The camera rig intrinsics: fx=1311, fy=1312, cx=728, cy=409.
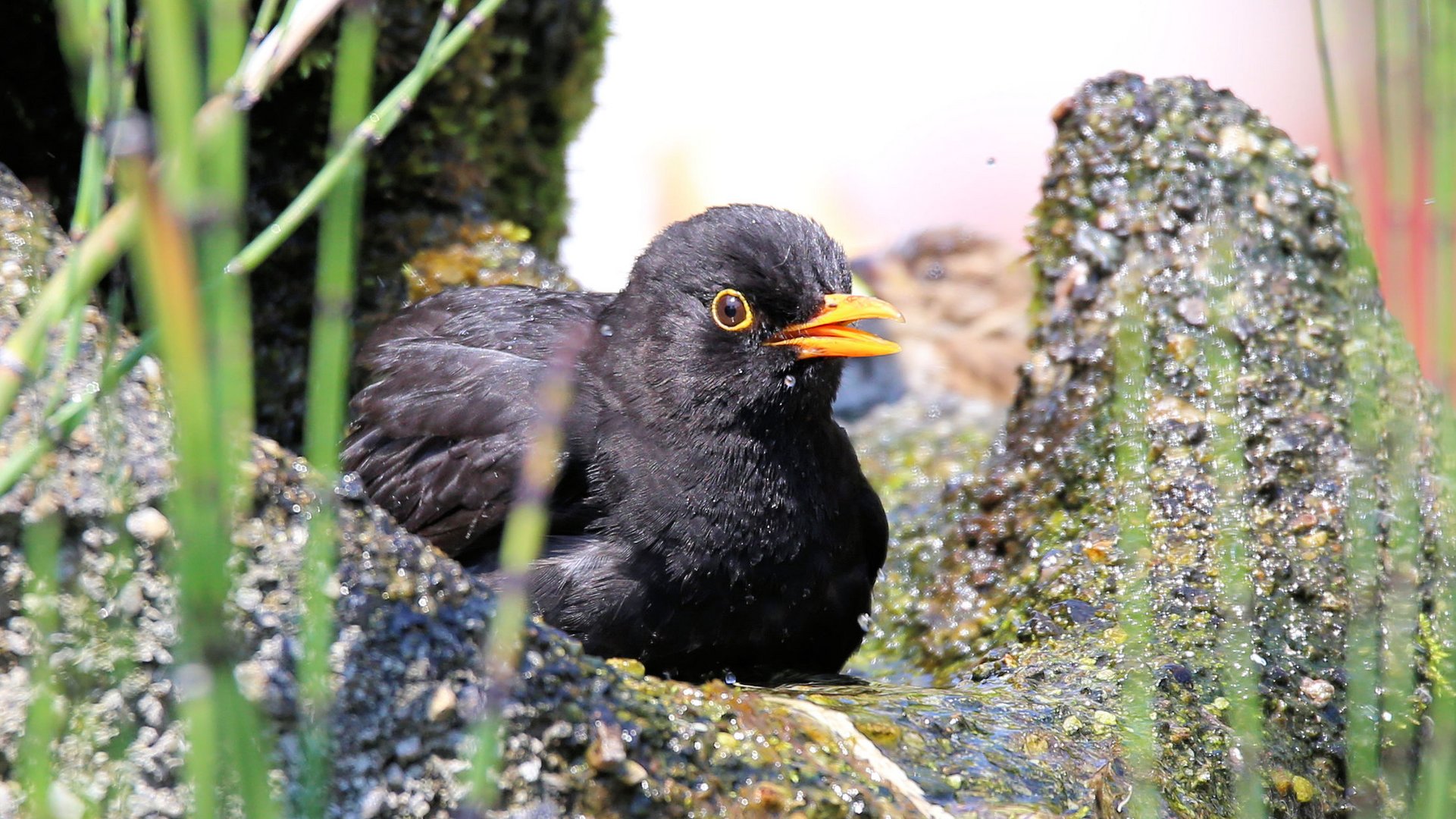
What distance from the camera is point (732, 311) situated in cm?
399

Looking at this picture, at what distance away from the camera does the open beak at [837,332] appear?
3.86 metres

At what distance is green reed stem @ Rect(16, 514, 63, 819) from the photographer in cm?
169

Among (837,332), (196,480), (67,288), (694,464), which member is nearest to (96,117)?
(67,288)

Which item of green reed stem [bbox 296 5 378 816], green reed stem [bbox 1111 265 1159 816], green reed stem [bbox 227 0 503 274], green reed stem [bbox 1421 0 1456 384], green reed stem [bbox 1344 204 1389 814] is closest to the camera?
green reed stem [bbox 296 5 378 816]

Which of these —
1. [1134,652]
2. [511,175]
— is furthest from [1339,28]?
[511,175]

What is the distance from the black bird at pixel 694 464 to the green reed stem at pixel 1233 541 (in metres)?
1.09

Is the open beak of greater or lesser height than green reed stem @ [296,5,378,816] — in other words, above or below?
above

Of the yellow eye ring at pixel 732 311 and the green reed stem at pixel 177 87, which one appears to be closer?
the green reed stem at pixel 177 87

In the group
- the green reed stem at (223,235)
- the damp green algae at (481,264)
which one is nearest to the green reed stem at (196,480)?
the green reed stem at (223,235)

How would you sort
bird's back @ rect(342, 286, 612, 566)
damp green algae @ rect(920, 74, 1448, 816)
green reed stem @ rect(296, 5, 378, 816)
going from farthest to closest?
1. bird's back @ rect(342, 286, 612, 566)
2. damp green algae @ rect(920, 74, 1448, 816)
3. green reed stem @ rect(296, 5, 378, 816)

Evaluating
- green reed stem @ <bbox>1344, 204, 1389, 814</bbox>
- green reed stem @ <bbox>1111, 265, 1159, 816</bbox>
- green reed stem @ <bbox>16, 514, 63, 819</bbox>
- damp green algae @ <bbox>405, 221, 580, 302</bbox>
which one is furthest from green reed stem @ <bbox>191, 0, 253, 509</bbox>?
damp green algae @ <bbox>405, 221, 580, 302</bbox>

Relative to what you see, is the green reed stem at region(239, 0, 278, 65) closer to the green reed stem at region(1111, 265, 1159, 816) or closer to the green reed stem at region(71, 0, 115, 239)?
the green reed stem at region(71, 0, 115, 239)

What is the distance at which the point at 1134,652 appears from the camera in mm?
3781

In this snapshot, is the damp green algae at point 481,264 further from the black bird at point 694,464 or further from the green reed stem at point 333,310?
the green reed stem at point 333,310
